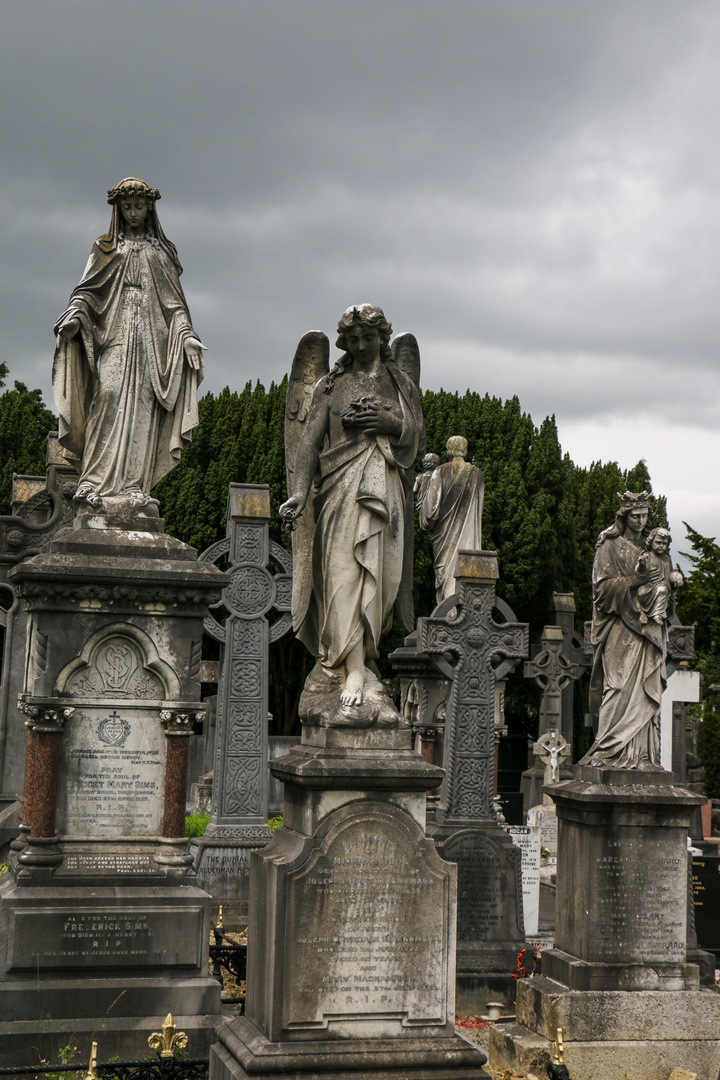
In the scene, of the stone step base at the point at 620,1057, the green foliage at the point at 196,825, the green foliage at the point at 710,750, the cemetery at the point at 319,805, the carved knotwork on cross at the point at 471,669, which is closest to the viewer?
the cemetery at the point at 319,805

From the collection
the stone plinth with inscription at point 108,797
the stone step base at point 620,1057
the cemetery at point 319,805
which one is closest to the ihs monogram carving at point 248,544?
the cemetery at point 319,805

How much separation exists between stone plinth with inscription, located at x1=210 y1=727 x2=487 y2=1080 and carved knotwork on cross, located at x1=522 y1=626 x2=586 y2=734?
1587 centimetres

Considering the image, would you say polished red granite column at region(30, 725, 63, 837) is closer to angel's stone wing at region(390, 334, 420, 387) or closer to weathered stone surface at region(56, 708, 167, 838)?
weathered stone surface at region(56, 708, 167, 838)

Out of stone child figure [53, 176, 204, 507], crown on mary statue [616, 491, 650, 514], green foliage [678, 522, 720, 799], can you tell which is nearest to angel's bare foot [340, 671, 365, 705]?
stone child figure [53, 176, 204, 507]

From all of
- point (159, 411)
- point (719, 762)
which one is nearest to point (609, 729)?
point (159, 411)

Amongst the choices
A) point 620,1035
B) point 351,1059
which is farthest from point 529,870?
point 351,1059

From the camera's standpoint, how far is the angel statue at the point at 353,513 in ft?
20.0

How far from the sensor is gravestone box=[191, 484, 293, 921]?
468 inches

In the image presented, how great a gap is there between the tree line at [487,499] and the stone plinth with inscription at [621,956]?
59.9 feet

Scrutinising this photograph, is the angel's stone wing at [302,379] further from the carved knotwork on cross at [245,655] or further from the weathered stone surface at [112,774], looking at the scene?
the carved knotwork on cross at [245,655]

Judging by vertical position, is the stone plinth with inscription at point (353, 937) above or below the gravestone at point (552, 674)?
below

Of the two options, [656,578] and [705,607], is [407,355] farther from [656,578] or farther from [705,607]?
[705,607]

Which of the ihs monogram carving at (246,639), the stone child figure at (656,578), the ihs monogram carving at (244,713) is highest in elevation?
the stone child figure at (656,578)

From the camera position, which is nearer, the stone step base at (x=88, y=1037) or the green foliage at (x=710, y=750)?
the stone step base at (x=88, y=1037)
